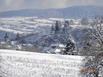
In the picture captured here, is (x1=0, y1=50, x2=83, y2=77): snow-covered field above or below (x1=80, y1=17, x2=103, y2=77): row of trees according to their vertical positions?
below

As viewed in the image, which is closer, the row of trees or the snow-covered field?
the row of trees

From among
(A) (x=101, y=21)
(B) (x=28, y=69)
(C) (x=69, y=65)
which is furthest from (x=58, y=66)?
(A) (x=101, y=21)

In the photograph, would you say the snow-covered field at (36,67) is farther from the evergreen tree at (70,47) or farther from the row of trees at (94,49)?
the evergreen tree at (70,47)

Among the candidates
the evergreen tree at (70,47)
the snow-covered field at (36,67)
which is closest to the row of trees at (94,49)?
the snow-covered field at (36,67)

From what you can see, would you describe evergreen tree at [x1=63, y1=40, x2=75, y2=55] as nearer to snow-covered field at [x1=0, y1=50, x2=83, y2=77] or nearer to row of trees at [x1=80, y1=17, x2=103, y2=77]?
snow-covered field at [x1=0, y1=50, x2=83, y2=77]

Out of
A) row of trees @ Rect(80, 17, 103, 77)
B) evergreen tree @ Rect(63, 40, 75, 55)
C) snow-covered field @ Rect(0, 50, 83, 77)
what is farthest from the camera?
evergreen tree @ Rect(63, 40, 75, 55)

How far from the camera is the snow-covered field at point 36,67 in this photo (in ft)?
137

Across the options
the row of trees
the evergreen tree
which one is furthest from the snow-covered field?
the evergreen tree

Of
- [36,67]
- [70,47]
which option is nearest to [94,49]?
[36,67]

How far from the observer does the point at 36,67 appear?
44938 millimetres

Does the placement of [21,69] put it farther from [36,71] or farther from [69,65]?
[69,65]

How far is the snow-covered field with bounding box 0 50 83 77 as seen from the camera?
4172 centimetres

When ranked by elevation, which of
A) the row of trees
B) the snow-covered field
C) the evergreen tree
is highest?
the row of trees

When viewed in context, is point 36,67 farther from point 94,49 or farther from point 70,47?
point 70,47
